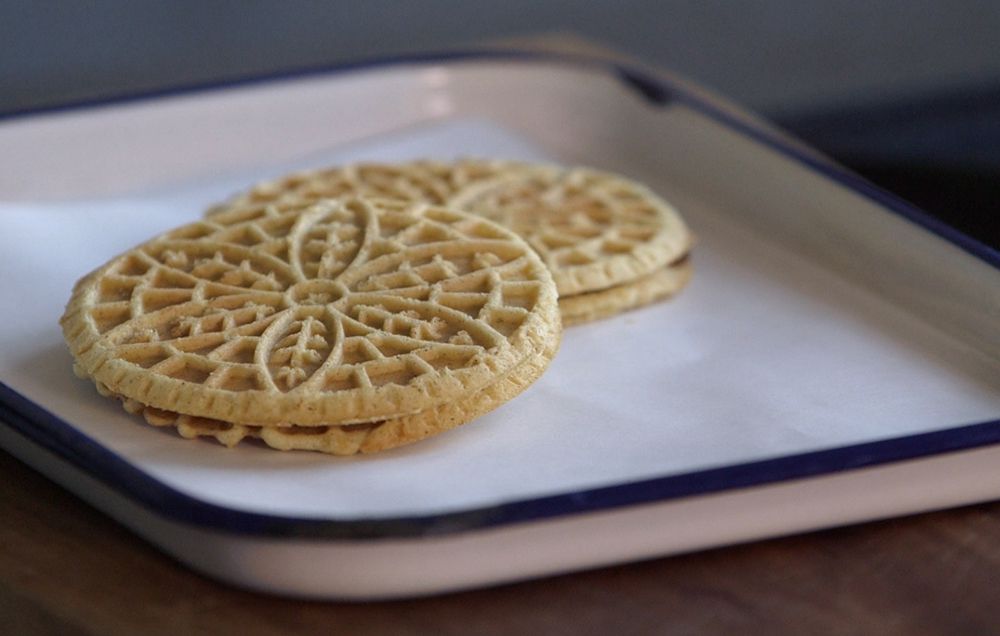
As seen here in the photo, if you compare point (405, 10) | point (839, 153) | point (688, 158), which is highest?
point (688, 158)

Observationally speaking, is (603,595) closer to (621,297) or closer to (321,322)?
(321,322)

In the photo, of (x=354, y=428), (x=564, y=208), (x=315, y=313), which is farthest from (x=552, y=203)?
(x=354, y=428)

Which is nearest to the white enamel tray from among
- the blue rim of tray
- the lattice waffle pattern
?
the blue rim of tray

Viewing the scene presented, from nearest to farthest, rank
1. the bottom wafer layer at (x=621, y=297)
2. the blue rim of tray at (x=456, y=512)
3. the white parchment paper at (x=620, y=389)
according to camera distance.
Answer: the blue rim of tray at (x=456, y=512) → the white parchment paper at (x=620, y=389) → the bottom wafer layer at (x=621, y=297)

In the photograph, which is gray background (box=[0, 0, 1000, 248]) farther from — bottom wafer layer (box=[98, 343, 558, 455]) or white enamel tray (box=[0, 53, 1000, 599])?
bottom wafer layer (box=[98, 343, 558, 455])

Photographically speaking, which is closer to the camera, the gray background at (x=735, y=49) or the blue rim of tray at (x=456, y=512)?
the blue rim of tray at (x=456, y=512)

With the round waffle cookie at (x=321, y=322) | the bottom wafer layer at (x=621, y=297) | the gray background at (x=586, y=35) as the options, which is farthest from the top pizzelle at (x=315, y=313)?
the gray background at (x=586, y=35)

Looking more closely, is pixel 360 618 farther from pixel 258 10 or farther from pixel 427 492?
pixel 258 10

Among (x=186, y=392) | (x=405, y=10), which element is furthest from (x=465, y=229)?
(x=405, y=10)

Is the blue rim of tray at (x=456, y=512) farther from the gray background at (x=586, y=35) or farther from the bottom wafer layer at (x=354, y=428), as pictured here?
the gray background at (x=586, y=35)
